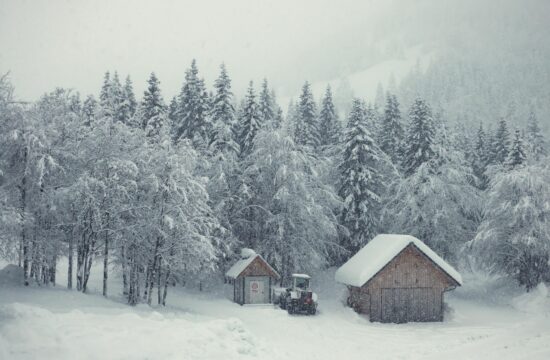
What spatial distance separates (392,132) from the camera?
161 feet

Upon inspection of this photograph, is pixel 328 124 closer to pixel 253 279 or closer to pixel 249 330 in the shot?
pixel 253 279

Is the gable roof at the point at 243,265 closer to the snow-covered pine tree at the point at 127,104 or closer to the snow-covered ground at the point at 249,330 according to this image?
the snow-covered ground at the point at 249,330

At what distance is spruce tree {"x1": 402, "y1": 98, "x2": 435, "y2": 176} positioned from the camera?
43.3 meters

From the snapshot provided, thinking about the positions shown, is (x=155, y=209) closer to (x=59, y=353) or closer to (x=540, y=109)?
(x=59, y=353)

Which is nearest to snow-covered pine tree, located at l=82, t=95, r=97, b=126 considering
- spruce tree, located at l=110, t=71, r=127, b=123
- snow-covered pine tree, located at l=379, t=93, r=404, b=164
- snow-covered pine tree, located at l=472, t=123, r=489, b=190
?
spruce tree, located at l=110, t=71, r=127, b=123

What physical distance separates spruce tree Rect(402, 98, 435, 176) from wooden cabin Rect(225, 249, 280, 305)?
17426 millimetres

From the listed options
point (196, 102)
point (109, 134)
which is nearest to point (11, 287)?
point (109, 134)

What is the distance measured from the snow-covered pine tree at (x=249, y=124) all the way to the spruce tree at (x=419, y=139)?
45.1ft

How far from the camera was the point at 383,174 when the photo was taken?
1772 inches

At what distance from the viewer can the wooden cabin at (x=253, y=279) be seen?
1347 inches

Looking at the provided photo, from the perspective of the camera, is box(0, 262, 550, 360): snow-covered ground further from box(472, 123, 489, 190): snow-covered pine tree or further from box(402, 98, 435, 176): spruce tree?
box(472, 123, 489, 190): snow-covered pine tree

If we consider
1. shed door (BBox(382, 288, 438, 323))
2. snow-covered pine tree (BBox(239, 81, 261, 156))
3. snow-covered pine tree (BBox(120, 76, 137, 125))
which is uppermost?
snow-covered pine tree (BBox(120, 76, 137, 125))

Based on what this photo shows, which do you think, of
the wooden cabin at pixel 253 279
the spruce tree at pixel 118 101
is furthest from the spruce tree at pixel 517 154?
the spruce tree at pixel 118 101

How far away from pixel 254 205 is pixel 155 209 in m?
10.8
